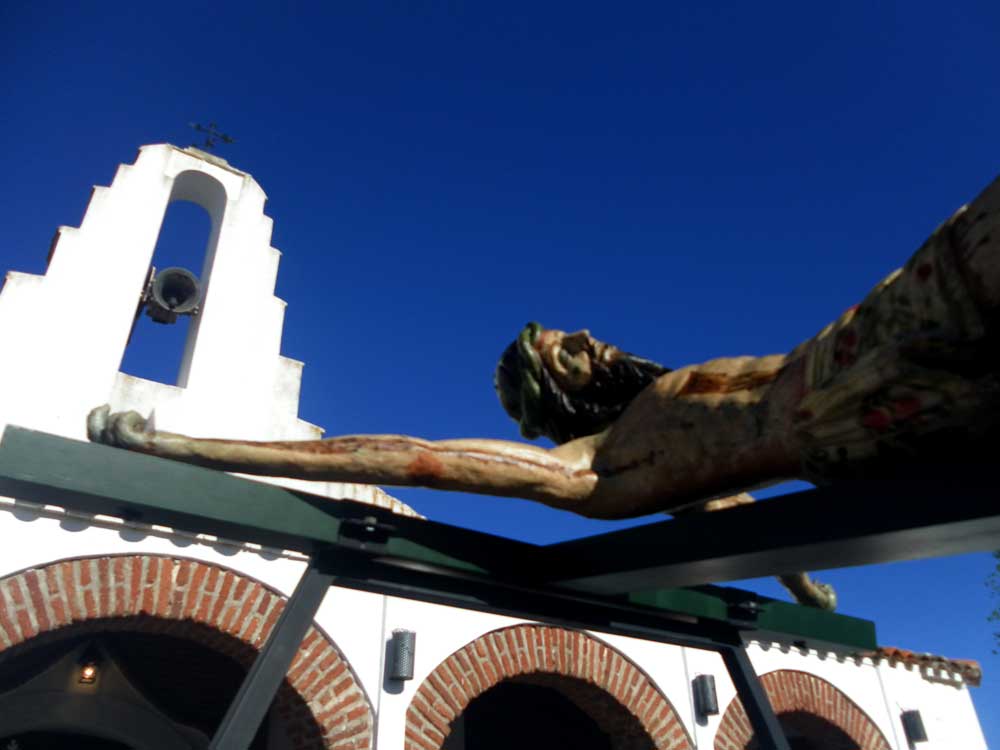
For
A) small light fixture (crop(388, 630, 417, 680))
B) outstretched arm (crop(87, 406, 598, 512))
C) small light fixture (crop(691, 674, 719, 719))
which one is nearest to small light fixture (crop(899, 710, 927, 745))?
small light fixture (crop(691, 674, 719, 719))

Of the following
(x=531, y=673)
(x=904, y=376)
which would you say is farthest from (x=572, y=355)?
(x=531, y=673)

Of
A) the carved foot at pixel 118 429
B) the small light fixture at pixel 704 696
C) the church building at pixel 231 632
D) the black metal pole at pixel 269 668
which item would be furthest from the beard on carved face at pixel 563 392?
the small light fixture at pixel 704 696

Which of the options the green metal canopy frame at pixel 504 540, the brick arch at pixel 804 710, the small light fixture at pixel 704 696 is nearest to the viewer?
the green metal canopy frame at pixel 504 540

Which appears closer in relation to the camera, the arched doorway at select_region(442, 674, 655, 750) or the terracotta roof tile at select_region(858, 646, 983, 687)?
the arched doorway at select_region(442, 674, 655, 750)

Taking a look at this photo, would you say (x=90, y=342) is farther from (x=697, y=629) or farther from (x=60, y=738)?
(x=697, y=629)

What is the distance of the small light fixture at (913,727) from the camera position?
7.64m

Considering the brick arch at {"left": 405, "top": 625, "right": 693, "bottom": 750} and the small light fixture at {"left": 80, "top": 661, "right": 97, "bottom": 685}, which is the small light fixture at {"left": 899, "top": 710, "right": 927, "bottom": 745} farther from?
the small light fixture at {"left": 80, "top": 661, "right": 97, "bottom": 685}

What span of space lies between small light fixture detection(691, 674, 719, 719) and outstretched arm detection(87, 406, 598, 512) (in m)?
5.53

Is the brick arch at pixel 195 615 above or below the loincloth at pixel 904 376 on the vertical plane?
above

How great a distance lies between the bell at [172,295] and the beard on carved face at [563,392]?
586 centimetres

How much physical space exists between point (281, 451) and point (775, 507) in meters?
1.08

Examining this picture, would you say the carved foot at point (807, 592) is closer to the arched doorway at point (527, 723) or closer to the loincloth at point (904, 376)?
the loincloth at point (904, 376)

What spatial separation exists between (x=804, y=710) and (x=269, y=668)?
22.6ft

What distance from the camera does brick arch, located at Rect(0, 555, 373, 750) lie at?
176 inches
